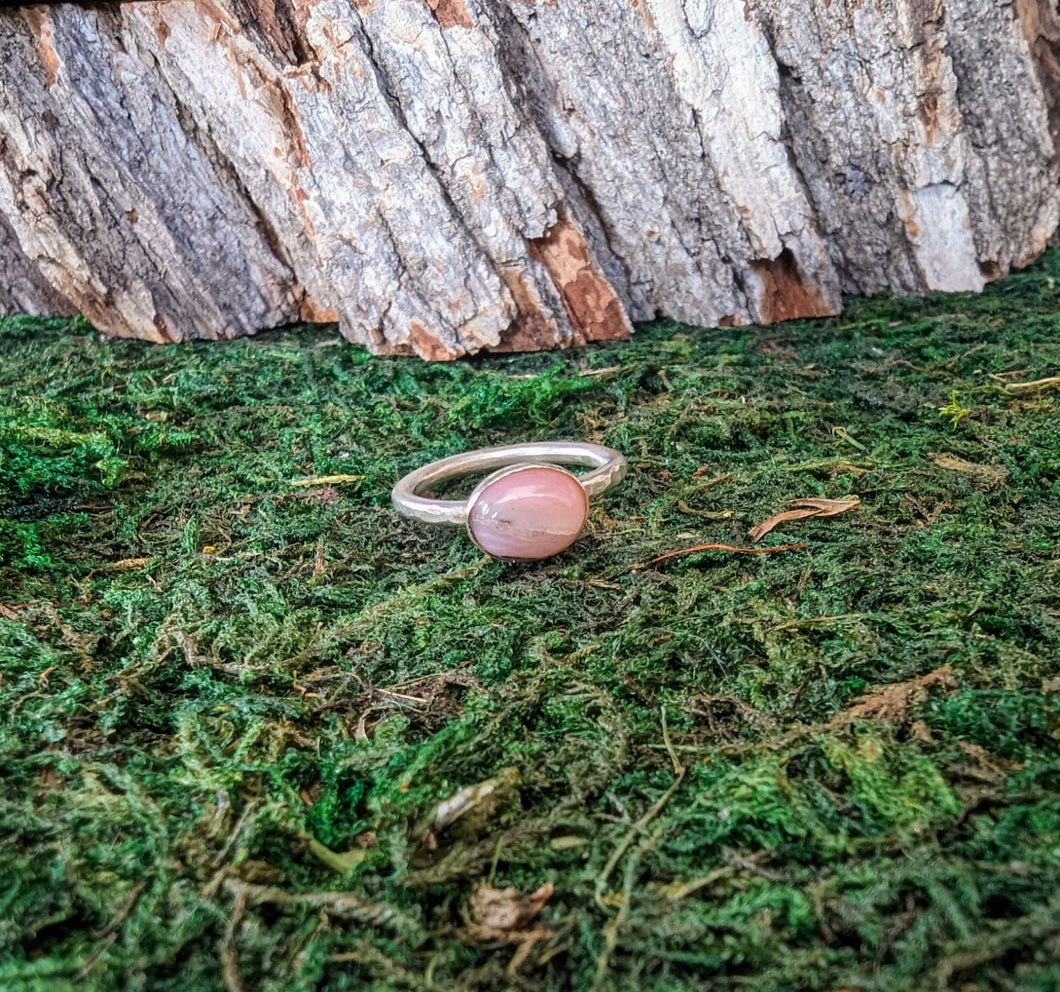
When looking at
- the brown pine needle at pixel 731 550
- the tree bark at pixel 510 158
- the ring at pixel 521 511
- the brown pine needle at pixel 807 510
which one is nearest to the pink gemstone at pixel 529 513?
the ring at pixel 521 511

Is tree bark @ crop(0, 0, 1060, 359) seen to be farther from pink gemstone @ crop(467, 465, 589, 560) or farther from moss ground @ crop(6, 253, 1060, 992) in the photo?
pink gemstone @ crop(467, 465, 589, 560)

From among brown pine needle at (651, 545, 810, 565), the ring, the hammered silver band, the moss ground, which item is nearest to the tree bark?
the moss ground

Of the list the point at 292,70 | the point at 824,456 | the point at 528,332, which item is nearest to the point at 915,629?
the point at 824,456

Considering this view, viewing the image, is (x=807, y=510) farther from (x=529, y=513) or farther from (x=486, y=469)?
(x=486, y=469)

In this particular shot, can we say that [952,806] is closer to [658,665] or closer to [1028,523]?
[658,665]

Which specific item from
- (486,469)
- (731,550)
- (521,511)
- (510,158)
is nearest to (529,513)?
(521,511)

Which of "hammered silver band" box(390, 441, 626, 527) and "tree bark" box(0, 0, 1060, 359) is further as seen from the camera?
"tree bark" box(0, 0, 1060, 359)
